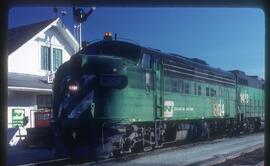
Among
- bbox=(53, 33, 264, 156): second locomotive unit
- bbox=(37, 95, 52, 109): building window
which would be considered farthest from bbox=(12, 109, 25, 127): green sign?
bbox=(53, 33, 264, 156): second locomotive unit

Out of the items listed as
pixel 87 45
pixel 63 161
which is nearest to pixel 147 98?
pixel 87 45

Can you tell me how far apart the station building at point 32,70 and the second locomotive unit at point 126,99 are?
5.55 ft

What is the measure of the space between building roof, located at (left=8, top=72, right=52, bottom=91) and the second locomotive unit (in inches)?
65.2

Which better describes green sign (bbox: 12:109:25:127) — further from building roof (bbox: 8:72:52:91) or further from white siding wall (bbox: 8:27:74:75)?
white siding wall (bbox: 8:27:74:75)

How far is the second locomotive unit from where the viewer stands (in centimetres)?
999

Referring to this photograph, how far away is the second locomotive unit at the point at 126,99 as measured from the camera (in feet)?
32.8

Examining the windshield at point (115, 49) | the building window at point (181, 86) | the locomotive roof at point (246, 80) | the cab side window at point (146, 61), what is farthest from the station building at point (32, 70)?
the locomotive roof at point (246, 80)

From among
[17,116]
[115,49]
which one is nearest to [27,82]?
[17,116]

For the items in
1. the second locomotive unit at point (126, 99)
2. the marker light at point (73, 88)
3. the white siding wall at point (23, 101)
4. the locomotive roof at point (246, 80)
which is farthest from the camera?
the locomotive roof at point (246, 80)

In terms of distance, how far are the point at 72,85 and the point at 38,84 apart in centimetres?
262

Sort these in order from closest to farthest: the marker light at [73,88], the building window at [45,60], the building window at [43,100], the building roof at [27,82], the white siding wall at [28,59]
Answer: the marker light at [73,88]
the building roof at [27,82]
the building window at [45,60]
the white siding wall at [28,59]
the building window at [43,100]

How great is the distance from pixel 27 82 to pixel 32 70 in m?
0.42

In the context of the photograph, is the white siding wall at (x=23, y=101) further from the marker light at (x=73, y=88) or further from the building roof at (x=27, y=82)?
the marker light at (x=73, y=88)

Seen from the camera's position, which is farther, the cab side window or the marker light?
the cab side window
